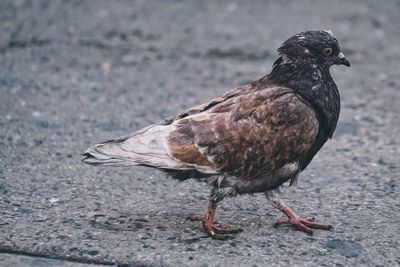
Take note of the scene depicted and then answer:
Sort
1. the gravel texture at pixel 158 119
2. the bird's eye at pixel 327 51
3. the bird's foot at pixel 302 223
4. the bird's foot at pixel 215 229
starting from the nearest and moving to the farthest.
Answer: the gravel texture at pixel 158 119
the bird's foot at pixel 215 229
the bird's foot at pixel 302 223
the bird's eye at pixel 327 51

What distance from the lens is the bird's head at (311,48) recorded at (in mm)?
4660

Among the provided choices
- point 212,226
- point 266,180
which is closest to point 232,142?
point 266,180

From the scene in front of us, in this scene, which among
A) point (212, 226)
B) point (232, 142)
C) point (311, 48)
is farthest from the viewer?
point (311, 48)

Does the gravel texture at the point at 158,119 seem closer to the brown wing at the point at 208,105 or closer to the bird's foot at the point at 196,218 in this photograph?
the bird's foot at the point at 196,218

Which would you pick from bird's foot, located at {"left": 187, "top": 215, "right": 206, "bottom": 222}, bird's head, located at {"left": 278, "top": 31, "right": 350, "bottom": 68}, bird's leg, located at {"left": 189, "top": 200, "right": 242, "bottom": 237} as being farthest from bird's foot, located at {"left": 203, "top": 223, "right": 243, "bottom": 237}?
bird's head, located at {"left": 278, "top": 31, "right": 350, "bottom": 68}

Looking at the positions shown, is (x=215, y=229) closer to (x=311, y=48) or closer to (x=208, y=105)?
(x=208, y=105)

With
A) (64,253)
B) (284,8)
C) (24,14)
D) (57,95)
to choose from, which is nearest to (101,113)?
(57,95)

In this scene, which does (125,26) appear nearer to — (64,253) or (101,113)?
(101,113)

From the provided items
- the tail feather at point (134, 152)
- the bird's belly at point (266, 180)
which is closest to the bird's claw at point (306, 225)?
the bird's belly at point (266, 180)

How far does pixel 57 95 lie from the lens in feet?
22.7

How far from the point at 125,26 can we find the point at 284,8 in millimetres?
2111

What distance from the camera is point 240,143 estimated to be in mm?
4301

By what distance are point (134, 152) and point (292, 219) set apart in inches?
41.3

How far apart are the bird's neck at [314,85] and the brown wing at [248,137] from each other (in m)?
0.12
